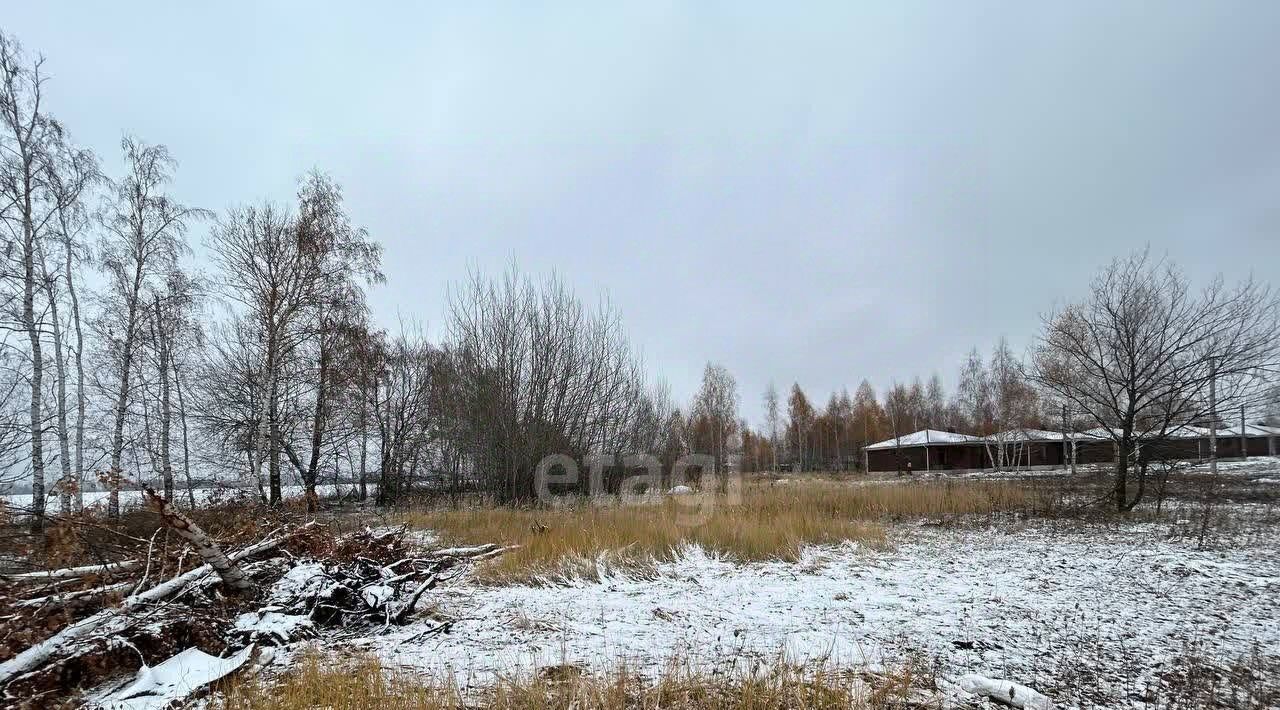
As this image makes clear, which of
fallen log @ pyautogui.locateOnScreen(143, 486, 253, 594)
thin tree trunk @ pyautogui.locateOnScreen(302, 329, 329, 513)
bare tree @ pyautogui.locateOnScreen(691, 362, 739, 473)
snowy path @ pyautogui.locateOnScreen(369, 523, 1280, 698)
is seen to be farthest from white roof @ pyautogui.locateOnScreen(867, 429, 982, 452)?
fallen log @ pyautogui.locateOnScreen(143, 486, 253, 594)

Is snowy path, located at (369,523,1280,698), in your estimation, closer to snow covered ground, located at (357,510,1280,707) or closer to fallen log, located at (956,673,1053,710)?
snow covered ground, located at (357,510,1280,707)

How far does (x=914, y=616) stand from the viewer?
4.72 metres

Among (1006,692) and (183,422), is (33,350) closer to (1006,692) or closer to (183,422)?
(183,422)

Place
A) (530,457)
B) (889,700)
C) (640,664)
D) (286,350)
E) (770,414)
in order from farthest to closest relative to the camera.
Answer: (770,414), (286,350), (530,457), (640,664), (889,700)

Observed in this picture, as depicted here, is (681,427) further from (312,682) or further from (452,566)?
(312,682)

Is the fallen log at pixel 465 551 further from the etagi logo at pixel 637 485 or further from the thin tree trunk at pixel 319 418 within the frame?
the thin tree trunk at pixel 319 418

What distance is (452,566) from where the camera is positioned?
22.4 ft

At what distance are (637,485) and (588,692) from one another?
14.5 meters

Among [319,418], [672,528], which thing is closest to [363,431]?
[319,418]

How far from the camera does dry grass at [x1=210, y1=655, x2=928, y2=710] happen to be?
2.82 m

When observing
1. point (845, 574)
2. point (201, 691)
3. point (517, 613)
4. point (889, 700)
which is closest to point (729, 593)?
point (845, 574)

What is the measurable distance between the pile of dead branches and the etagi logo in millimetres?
5422

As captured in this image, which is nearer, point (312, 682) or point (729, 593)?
point (312, 682)

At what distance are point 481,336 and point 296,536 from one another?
8898mm
